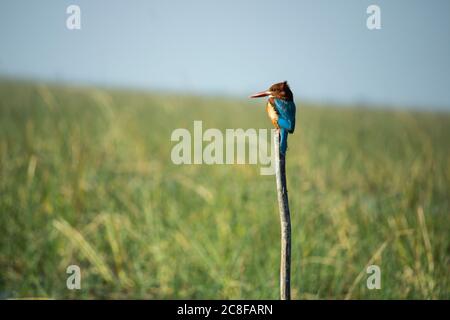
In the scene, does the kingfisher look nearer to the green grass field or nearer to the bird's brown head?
the bird's brown head

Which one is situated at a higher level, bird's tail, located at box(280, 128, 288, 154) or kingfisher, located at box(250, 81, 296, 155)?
kingfisher, located at box(250, 81, 296, 155)

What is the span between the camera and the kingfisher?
66 centimetres

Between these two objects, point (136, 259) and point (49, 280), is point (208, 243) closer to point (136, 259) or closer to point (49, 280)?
point (136, 259)

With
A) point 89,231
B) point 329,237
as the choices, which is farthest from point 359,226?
point 89,231

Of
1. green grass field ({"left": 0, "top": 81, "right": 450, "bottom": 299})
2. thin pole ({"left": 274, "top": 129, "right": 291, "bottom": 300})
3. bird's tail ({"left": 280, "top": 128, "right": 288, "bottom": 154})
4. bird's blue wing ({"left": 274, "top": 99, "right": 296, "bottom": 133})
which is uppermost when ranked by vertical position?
bird's blue wing ({"left": 274, "top": 99, "right": 296, "bottom": 133})

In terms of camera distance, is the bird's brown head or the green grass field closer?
the bird's brown head

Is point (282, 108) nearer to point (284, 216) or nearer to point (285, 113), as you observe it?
point (285, 113)

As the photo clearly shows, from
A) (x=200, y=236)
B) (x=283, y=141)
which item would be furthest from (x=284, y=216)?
(x=200, y=236)

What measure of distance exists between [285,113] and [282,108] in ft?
0.04

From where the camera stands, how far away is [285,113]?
66 cm

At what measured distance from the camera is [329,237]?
8.16 ft

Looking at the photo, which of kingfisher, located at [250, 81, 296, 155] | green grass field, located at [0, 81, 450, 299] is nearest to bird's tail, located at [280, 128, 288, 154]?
kingfisher, located at [250, 81, 296, 155]
